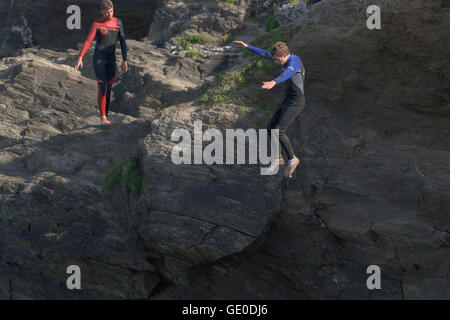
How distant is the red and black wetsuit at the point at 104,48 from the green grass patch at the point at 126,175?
196cm

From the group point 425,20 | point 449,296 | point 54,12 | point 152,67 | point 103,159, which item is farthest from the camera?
point 54,12

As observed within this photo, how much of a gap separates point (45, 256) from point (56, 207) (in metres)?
1.27

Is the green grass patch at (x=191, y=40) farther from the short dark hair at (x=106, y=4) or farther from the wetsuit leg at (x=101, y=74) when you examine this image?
the short dark hair at (x=106, y=4)

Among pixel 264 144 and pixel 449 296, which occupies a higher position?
pixel 264 144

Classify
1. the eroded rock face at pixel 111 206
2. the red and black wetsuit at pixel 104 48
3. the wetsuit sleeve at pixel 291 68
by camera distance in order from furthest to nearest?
the red and black wetsuit at pixel 104 48
the eroded rock face at pixel 111 206
the wetsuit sleeve at pixel 291 68

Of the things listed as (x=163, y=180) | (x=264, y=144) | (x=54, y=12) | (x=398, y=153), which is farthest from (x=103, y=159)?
(x=54, y=12)

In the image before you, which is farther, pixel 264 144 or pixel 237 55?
pixel 237 55

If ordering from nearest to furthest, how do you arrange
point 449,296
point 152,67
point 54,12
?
point 449,296, point 152,67, point 54,12

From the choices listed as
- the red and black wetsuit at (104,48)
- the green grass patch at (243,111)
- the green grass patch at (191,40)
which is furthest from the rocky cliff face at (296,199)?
the green grass patch at (191,40)

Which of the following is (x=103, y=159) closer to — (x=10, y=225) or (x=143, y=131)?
(x=143, y=131)

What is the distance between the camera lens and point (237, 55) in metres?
17.4

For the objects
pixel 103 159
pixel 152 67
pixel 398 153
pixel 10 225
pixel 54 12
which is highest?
pixel 54 12

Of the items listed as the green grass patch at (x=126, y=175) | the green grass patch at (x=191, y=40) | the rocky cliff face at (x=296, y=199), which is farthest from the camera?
the green grass patch at (x=191, y=40)

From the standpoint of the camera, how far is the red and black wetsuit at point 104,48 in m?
11.6
